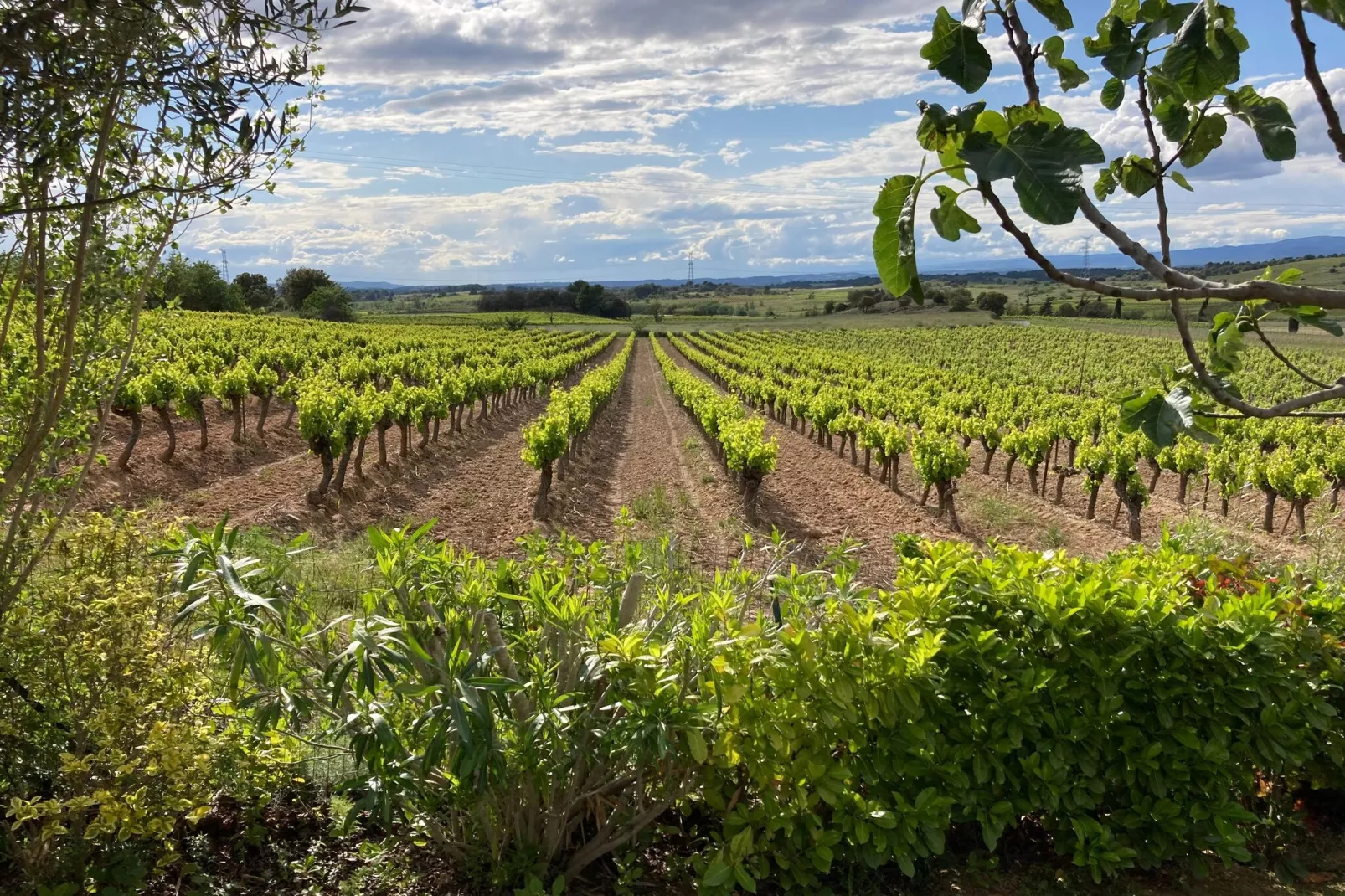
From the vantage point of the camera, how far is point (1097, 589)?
11.9 ft

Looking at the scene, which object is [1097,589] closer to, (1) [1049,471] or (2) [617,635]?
(2) [617,635]

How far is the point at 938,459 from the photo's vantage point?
15031 mm

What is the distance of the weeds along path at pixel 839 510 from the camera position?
13625 mm

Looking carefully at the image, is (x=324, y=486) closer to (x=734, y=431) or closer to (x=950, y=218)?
(x=734, y=431)

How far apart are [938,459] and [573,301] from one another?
388 ft

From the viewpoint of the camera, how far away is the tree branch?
5.63ft

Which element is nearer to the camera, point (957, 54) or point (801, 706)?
point (957, 54)

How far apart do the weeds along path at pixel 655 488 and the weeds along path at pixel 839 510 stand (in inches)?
43.3

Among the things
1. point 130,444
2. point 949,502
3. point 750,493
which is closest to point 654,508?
point 750,493

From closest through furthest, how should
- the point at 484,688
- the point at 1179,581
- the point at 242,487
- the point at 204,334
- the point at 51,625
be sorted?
1. the point at 484,688
2. the point at 51,625
3. the point at 1179,581
4. the point at 242,487
5. the point at 204,334

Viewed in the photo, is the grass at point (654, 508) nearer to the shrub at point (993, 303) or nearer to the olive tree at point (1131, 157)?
the olive tree at point (1131, 157)

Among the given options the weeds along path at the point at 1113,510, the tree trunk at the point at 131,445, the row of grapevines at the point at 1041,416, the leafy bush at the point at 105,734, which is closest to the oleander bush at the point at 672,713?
the leafy bush at the point at 105,734

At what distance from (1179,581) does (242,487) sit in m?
15.2

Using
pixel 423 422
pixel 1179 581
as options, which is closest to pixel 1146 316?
pixel 423 422
